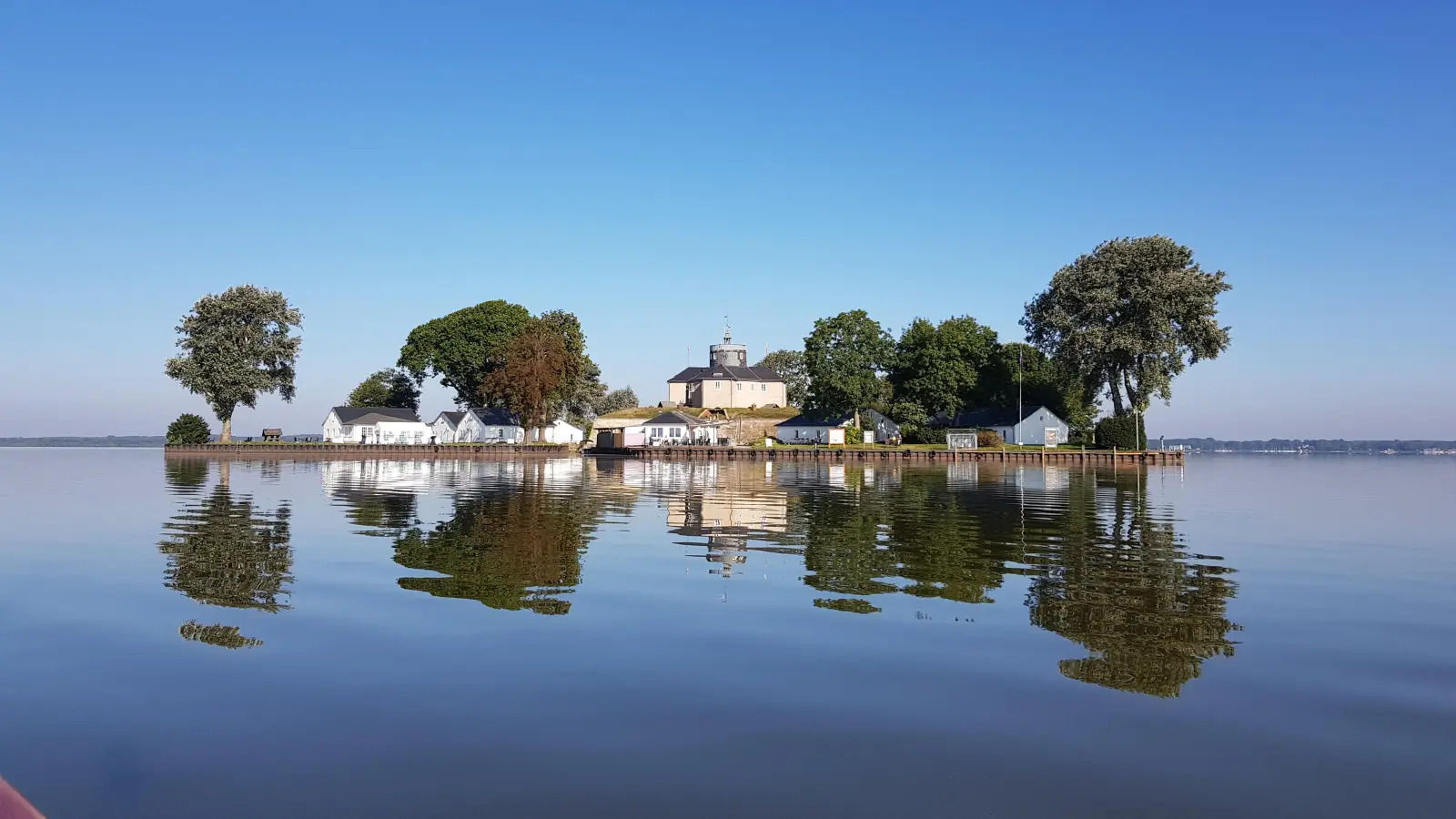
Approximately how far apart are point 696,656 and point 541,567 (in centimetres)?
780

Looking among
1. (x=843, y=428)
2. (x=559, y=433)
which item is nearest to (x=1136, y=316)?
(x=843, y=428)

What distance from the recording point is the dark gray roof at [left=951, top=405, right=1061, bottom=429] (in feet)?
354

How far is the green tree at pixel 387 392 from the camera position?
455ft

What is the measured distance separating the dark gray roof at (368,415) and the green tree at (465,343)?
6.55 m

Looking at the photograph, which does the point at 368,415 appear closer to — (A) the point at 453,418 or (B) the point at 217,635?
(A) the point at 453,418

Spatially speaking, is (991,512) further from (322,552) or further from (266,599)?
(266,599)

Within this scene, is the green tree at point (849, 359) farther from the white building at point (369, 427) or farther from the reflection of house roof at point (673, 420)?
the white building at point (369, 427)

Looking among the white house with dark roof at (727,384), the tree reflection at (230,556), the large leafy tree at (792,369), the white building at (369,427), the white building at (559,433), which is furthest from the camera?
the large leafy tree at (792,369)

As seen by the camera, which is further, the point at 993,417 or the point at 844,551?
the point at 993,417

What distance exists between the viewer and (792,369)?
543 feet

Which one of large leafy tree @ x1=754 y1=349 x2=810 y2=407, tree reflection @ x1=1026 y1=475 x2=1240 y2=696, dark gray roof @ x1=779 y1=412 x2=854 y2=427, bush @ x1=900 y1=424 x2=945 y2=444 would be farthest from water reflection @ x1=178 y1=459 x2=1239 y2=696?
large leafy tree @ x1=754 y1=349 x2=810 y2=407

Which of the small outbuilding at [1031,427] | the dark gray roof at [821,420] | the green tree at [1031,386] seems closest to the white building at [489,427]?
the dark gray roof at [821,420]

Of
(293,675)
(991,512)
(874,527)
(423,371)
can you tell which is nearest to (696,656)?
(293,675)

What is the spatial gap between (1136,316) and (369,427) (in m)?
92.3
